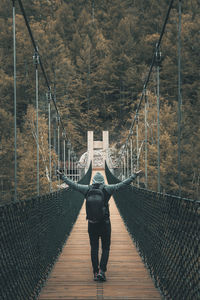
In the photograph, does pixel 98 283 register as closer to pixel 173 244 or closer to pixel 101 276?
pixel 101 276

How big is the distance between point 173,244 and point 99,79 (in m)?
42.2

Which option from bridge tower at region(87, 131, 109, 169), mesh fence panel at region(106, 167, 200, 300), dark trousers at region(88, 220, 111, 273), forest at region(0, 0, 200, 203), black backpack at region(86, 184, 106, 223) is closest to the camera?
mesh fence panel at region(106, 167, 200, 300)

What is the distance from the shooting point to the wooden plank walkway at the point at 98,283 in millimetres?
2854

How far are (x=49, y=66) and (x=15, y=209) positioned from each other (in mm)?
34616

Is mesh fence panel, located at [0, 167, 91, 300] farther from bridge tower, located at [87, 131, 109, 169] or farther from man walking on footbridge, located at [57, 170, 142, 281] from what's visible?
bridge tower, located at [87, 131, 109, 169]

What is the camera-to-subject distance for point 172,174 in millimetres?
24641

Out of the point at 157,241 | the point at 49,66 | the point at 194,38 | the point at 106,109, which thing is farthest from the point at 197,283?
the point at 106,109

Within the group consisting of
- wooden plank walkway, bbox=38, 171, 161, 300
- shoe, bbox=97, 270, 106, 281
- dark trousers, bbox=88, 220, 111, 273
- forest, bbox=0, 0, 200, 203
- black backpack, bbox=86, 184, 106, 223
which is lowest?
wooden plank walkway, bbox=38, 171, 161, 300

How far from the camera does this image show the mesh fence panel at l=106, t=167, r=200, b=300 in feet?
6.66

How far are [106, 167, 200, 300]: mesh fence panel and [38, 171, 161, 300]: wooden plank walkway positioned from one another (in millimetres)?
129

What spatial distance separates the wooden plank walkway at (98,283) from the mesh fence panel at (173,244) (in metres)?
0.13

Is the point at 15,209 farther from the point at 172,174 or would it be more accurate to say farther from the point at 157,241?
the point at 172,174

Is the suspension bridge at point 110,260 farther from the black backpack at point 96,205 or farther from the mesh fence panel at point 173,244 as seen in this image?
the black backpack at point 96,205

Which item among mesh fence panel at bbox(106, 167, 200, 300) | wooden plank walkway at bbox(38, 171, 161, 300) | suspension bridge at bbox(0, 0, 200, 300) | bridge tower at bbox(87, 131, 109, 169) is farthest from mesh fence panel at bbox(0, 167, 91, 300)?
bridge tower at bbox(87, 131, 109, 169)
